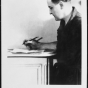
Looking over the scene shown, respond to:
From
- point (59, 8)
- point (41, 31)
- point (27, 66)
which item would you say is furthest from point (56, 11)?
point (27, 66)

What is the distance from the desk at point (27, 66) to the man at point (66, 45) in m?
0.06

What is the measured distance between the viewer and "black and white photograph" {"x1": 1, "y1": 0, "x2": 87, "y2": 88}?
787 millimetres

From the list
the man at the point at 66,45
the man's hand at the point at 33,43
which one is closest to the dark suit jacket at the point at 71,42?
the man at the point at 66,45

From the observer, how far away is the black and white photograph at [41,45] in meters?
0.79

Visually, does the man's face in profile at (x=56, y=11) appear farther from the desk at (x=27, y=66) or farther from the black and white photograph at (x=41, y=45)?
the desk at (x=27, y=66)

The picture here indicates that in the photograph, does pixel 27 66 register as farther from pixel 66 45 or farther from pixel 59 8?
pixel 59 8

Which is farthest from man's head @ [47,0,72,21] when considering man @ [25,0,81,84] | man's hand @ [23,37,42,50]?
man's hand @ [23,37,42,50]

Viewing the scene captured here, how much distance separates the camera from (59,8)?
2.60 feet

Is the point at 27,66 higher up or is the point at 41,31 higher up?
the point at 41,31

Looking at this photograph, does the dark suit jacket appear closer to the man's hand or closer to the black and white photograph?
the black and white photograph

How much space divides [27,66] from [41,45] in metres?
0.14

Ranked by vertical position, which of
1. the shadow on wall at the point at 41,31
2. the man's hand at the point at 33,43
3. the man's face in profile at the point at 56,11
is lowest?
the man's hand at the point at 33,43
